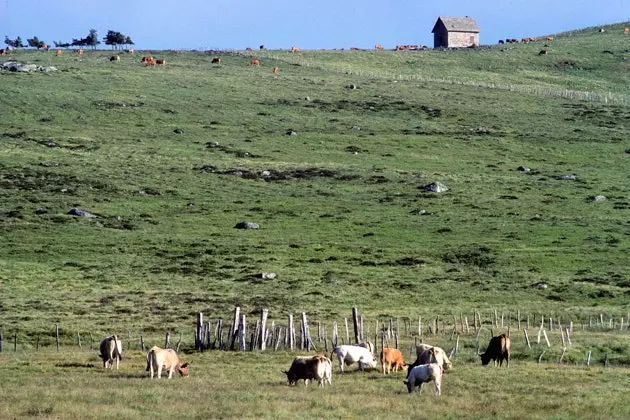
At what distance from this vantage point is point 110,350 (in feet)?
113

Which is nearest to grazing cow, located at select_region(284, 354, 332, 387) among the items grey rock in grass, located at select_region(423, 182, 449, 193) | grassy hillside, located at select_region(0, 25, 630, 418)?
grassy hillside, located at select_region(0, 25, 630, 418)

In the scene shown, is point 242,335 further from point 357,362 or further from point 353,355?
point 353,355

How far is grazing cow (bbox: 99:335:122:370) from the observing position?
3450 centimetres

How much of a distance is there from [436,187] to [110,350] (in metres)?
57.0

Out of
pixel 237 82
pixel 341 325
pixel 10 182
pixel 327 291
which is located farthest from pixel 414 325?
pixel 237 82

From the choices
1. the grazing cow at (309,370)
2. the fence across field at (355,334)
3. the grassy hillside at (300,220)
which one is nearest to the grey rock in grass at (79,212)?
the grassy hillside at (300,220)

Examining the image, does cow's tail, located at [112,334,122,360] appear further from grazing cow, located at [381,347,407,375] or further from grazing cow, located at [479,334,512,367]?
grazing cow, located at [479,334,512,367]

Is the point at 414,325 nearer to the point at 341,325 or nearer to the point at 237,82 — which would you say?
the point at 341,325

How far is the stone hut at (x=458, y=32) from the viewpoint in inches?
7539

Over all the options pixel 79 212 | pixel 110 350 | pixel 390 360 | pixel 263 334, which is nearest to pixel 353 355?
pixel 390 360

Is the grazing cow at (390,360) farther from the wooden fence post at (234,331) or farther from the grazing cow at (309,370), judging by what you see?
the wooden fence post at (234,331)

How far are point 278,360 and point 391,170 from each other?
5994cm

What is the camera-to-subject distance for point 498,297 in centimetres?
5725

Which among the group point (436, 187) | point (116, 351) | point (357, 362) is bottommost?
point (357, 362)
